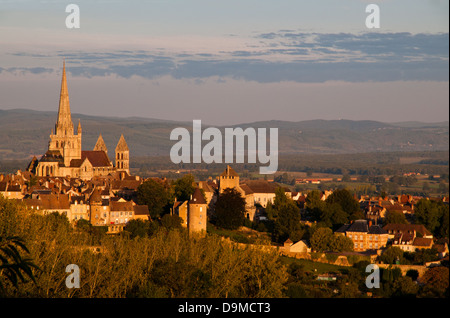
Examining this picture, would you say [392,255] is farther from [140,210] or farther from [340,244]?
[140,210]

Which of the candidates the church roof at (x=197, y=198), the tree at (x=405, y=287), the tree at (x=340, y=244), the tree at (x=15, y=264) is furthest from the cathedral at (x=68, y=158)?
the tree at (x=15, y=264)

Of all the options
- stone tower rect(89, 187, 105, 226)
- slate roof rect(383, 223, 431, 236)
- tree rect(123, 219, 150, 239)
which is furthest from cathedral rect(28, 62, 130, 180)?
slate roof rect(383, 223, 431, 236)

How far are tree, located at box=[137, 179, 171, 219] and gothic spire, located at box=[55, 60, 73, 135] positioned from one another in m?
39.9

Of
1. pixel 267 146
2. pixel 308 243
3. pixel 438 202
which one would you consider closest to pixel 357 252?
pixel 308 243

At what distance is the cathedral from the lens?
8750cm

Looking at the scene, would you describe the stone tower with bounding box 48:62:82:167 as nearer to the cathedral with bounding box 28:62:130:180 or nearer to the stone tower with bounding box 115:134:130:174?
the cathedral with bounding box 28:62:130:180

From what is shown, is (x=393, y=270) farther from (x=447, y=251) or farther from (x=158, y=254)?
(x=158, y=254)

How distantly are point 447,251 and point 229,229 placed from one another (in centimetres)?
1595

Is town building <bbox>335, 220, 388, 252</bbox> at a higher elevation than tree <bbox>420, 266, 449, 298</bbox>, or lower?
lower

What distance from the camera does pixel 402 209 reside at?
230ft

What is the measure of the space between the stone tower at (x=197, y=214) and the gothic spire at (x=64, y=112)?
45048mm

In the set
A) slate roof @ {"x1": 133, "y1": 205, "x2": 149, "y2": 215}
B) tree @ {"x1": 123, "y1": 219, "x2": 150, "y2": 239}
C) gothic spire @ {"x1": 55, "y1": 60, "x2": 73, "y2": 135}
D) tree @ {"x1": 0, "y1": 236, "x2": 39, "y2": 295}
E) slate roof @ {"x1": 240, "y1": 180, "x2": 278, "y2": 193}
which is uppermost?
tree @ {"x1": 0, "y1": 236, "x2": 39, "y2": 295}

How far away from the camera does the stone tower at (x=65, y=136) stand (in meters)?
92.1
